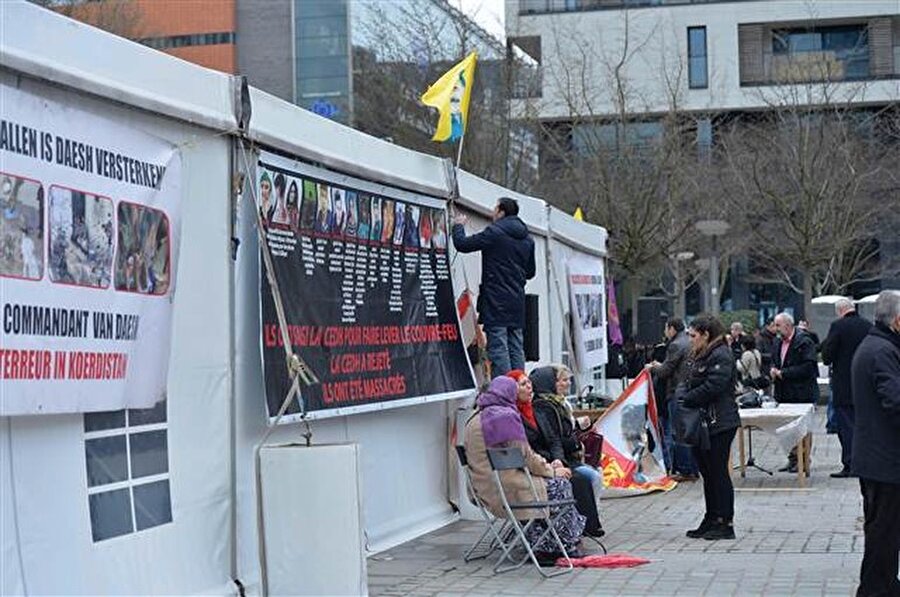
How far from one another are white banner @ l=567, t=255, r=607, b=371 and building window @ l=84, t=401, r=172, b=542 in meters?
9.58

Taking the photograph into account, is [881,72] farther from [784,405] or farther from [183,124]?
[183,124]

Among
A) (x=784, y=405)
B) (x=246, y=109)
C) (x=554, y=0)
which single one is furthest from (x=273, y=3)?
(x=246, y=109)

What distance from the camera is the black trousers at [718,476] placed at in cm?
1096

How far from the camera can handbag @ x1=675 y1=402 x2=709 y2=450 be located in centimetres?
1094

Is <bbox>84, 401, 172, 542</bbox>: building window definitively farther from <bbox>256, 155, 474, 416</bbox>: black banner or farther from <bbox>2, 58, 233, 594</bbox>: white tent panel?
<bbox>256, 155, 474, 416</bbox>: black banner

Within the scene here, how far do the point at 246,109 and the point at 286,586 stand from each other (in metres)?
2.73

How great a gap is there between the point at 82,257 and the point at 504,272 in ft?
19.1

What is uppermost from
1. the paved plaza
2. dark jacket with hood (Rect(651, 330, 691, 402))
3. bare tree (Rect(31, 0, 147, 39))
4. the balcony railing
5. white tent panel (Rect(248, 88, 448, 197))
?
the balcony railing

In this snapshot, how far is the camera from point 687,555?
1013 centimetres

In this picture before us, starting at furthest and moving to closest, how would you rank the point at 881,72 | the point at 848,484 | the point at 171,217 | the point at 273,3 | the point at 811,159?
the point at 273,3 < the point at 881,72 < the point at 811,159 < the point at 848,484 < the point at 171,217

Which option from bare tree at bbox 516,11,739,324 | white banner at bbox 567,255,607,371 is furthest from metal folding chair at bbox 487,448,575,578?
bare tree at bbox 516,11,739,324

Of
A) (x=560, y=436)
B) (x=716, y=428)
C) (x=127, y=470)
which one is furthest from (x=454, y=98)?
(x=127, y=470)

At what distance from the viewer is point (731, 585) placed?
8828 mm

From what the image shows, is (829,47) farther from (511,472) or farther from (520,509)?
(520,509)
